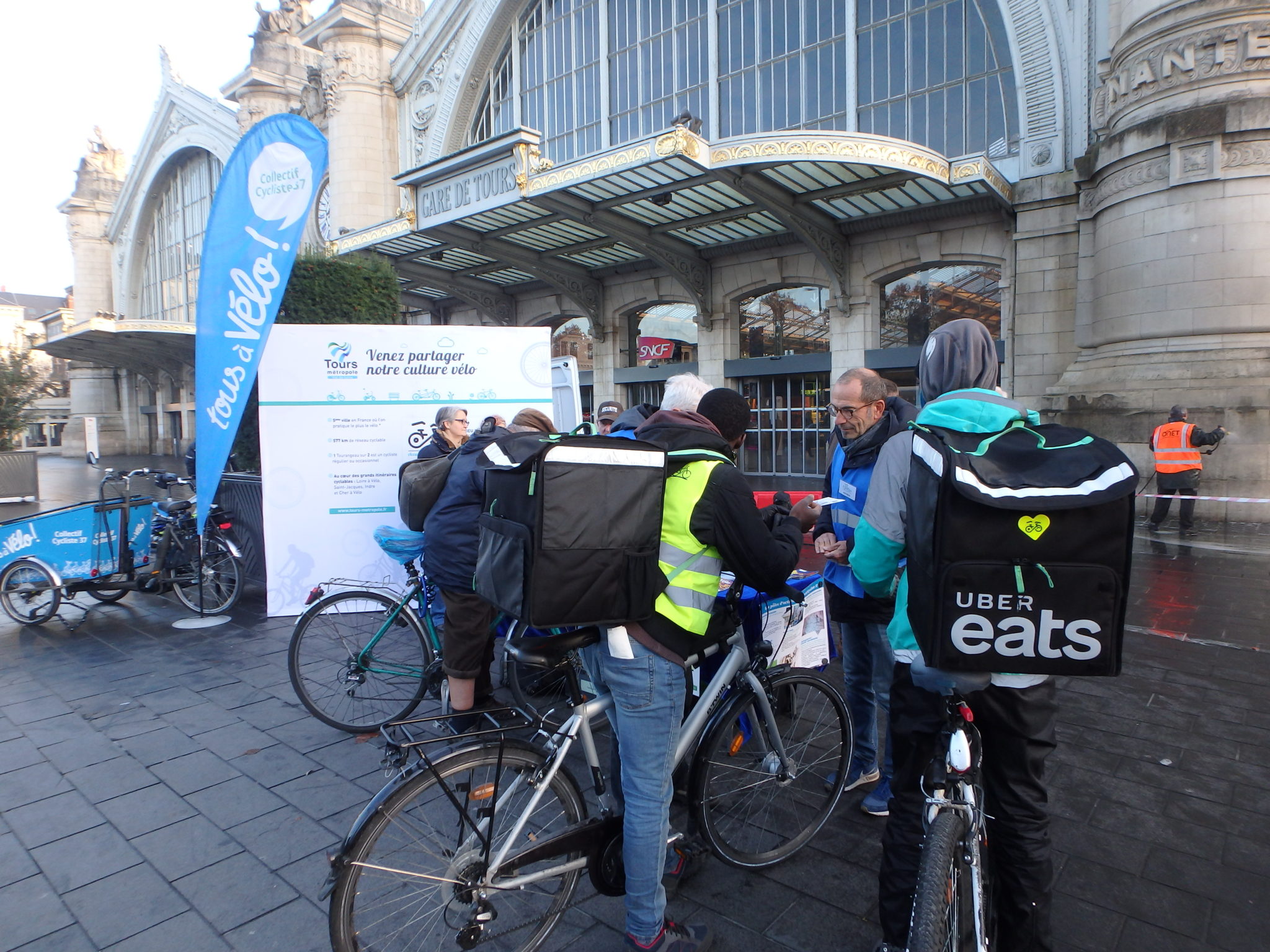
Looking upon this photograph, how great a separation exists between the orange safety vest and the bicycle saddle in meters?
9.80

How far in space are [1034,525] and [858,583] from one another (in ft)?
4.44

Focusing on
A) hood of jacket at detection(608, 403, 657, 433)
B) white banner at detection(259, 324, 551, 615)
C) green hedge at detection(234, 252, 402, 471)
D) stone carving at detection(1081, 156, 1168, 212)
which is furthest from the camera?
stone carving at detection(1081, 156, 1168, 212)

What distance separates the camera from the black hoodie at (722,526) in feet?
7.02

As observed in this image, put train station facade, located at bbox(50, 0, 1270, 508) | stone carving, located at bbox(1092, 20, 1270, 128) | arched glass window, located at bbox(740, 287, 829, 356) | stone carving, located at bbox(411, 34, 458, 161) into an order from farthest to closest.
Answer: stone carving, located at bbox(411, 34, 458, 161), arched glass window, located at bbox(740, 287, 829, 356), train station facade, located at bbox(50, 0, 1270, 508), stone carving, located at bbox(1092, 20, 1270, 128)

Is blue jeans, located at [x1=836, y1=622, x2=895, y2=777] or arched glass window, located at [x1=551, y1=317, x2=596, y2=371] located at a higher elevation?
arched glass window, located at [x1=551, y1=317, x2=596, y2=371]

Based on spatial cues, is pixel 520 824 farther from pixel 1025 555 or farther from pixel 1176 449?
pixel 1176 449

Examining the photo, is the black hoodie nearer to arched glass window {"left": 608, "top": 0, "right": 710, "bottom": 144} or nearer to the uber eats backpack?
the uber eats backpack

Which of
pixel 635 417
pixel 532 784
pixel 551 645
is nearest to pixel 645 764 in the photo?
pixel 532 784

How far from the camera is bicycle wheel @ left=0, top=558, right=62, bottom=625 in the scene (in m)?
6.08

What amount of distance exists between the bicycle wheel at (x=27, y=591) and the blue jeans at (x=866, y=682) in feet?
20.8

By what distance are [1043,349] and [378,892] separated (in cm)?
1347

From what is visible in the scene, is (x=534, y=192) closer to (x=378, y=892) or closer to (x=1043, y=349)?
(x=1043, y=349)

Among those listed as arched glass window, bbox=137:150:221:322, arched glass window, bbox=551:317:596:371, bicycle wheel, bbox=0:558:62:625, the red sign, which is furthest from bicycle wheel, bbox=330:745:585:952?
arched glass window, bbox=137:150:221:322

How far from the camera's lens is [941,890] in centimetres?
172
